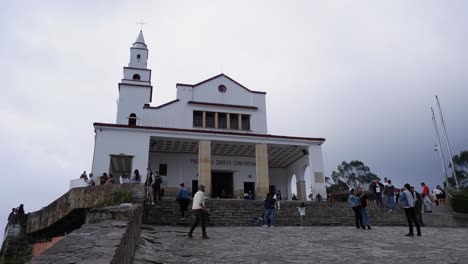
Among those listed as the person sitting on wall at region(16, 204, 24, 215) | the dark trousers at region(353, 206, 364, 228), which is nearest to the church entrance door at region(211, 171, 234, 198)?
the person sitting on wall at region(16, 204, 24, 215)

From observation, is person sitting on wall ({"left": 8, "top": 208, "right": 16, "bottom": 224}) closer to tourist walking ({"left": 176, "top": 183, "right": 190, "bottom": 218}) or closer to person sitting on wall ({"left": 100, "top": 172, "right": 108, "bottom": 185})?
person sitting on wall ({"left": 100, "top": 172, "right": 108, "bottom": 185})

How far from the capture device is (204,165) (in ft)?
73.1

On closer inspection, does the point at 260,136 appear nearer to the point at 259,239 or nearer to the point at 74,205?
the point at 74,205

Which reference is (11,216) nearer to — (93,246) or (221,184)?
(221,184)

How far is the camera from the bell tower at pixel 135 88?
103 feet

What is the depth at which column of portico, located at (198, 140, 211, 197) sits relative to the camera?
21.8 m

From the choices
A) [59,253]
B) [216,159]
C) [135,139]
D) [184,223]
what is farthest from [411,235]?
[216,159]

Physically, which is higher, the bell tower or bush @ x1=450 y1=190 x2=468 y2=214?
the bell tower

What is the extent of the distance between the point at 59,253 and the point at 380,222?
15804 mm

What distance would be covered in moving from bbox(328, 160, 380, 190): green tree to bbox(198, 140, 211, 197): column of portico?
40388mm

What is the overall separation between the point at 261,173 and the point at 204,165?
3698 millimetres

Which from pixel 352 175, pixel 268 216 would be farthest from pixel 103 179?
pixel 352 175

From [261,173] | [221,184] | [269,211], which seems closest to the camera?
[269,211]

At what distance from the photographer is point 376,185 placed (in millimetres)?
19266
